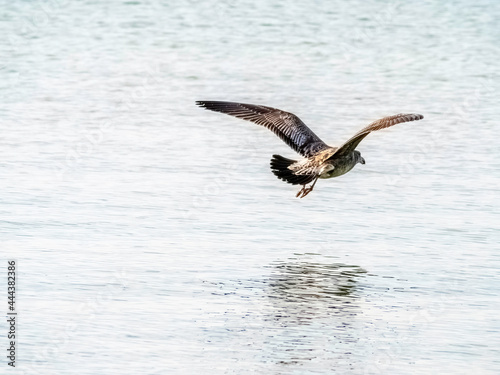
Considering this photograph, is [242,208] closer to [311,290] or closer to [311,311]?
[311,290]

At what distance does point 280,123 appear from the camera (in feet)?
37.0

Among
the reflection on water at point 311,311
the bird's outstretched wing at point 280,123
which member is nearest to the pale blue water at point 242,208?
the reflection on water at point 311,311

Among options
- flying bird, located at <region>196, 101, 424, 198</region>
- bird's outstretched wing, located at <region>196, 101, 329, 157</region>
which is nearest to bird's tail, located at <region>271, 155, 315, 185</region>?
flying bird, located at <region>196, 101, 424, 198</region>

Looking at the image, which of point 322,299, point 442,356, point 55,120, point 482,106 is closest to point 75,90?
point 55,120

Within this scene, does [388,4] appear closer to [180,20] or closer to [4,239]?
[180,20]

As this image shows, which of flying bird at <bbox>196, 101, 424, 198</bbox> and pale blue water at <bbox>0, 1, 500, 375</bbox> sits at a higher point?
flying bird at <bbox>196, 101, 424, 198</bbox>

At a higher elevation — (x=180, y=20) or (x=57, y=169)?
(x=57, y=169)

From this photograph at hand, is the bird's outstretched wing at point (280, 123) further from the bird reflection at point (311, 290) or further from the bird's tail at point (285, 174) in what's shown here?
the bird reflection at point (311, 290)

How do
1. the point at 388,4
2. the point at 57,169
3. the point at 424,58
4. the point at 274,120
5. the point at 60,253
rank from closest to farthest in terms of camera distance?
the point at 60,253 → the point at 274,120 → the point at 57,169 → the point at 424,58 → the point at 388,4

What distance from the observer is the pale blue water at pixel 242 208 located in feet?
28.0

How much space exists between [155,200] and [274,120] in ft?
5.02

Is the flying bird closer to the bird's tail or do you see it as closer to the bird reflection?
the bird's tail

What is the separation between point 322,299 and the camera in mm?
9406

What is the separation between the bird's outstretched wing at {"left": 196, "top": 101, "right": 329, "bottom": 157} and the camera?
1122 cm
